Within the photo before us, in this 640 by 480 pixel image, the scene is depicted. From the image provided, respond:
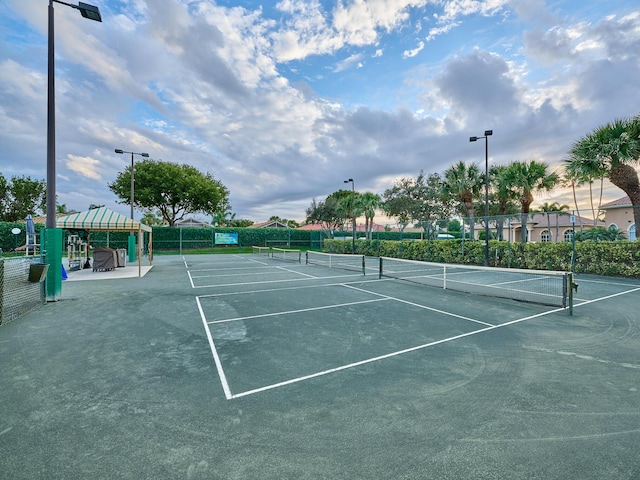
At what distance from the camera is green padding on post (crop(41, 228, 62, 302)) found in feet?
28.1

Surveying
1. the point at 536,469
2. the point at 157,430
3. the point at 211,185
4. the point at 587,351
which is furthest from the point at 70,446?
the point at 211,185

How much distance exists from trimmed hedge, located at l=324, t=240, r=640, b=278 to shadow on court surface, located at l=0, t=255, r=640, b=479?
8.77 m

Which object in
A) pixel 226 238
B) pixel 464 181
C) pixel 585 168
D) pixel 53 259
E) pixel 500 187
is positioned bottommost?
pixel 53 259

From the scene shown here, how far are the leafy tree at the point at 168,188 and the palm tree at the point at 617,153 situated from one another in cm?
3980

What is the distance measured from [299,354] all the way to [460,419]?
2478 millimetres

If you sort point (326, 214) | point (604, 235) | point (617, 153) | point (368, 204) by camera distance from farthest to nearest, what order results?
point (326, 214) → point (368, 204) → point (604, 235) → point (617, 153)

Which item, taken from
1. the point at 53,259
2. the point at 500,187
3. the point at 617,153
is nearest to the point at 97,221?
the point at 53,259

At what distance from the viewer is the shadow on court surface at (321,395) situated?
7.95ft

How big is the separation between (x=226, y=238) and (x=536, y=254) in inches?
1286

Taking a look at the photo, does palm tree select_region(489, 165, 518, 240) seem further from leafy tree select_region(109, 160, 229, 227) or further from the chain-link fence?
leafy tree select_region(109, 160, 229, 227)

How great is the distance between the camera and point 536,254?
1609cm

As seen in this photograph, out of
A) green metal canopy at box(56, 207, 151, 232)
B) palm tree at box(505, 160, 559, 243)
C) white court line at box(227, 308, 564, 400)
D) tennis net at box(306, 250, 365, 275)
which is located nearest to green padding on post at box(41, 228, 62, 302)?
green metal canopy at box(56, 207, 151, 232)

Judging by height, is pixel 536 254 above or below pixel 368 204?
below

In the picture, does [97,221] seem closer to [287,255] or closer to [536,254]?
[287,255]
